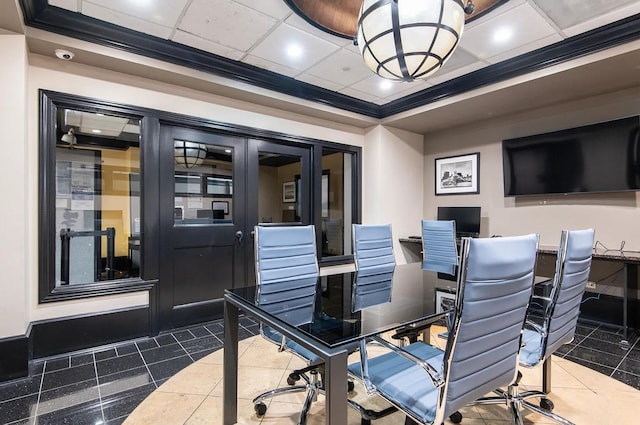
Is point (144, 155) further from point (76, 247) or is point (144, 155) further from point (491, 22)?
point (491, 22)

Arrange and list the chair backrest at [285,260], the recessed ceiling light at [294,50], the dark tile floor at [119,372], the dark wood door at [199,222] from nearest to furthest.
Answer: the dark tile floor at [119,372]
the chair backrest at [285,260]
the recessed ceiling light at [294,50]
the dark wood door at [199,222]

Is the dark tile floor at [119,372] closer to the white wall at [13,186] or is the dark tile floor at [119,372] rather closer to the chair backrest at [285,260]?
the white wall at [13,186]

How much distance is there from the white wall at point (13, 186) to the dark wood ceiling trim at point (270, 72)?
313mm

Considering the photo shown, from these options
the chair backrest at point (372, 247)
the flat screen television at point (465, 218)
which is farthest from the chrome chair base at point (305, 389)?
the flat screen television at point (465, 218)

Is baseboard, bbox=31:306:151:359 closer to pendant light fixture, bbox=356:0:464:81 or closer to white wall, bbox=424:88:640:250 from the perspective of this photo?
pendant light fixture, bbox=356:0:464:81

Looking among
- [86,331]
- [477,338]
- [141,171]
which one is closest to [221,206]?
[141,171]

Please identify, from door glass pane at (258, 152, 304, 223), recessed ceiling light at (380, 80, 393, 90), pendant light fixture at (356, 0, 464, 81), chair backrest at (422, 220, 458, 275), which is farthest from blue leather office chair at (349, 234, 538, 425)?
door glass pane at (258, 152, 304, 223)

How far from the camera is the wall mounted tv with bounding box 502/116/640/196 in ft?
11.3

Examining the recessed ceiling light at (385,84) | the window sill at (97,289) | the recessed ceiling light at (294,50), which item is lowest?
the window sill at (97,289)

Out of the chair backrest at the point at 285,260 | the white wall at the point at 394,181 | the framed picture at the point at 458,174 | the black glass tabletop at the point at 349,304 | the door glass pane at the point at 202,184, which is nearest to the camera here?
the black glass tabletop at the point at 349,304

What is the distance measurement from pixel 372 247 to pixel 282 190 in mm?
2012

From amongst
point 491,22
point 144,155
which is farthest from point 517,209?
point 144,155

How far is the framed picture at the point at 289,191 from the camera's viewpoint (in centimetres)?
466

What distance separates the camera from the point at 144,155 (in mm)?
3260
